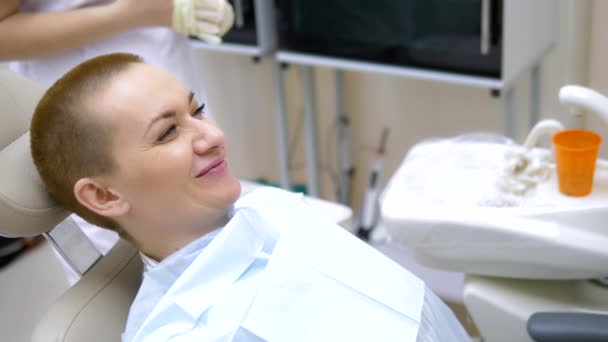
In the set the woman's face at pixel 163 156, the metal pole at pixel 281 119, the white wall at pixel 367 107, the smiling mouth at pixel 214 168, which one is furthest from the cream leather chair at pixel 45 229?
the white wall at pixel 367 107

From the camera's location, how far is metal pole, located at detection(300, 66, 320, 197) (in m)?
2.40

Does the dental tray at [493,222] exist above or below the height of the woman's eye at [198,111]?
below

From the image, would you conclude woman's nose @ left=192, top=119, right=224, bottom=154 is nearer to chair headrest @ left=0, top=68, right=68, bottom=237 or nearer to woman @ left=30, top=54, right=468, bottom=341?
woman @ left=30, top=54, right=468, bottom=341

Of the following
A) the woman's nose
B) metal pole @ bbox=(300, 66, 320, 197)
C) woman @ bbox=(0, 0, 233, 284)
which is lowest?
metal pole @ bbox=(300, 66, 320, 197)

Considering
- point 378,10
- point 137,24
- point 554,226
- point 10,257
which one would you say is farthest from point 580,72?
point 10,257

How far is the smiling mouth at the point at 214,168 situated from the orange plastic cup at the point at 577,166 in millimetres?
641

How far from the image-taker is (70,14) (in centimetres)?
135

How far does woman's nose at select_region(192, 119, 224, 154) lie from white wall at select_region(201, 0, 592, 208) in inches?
51.7

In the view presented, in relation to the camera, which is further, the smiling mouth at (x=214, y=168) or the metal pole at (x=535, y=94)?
the metal pole at (x=535, y=94)

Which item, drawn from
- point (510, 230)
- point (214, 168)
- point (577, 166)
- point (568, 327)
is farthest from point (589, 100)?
point (214, 168)

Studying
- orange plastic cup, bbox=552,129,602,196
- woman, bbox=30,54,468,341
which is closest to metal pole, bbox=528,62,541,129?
Answer: orange plastic cup, bbox=552,129,602,196

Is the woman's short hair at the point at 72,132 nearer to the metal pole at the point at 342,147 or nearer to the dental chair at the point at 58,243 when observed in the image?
the dental chair at the point at 58,243

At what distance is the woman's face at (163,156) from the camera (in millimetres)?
1009

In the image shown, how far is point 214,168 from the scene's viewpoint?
1.04 metres
